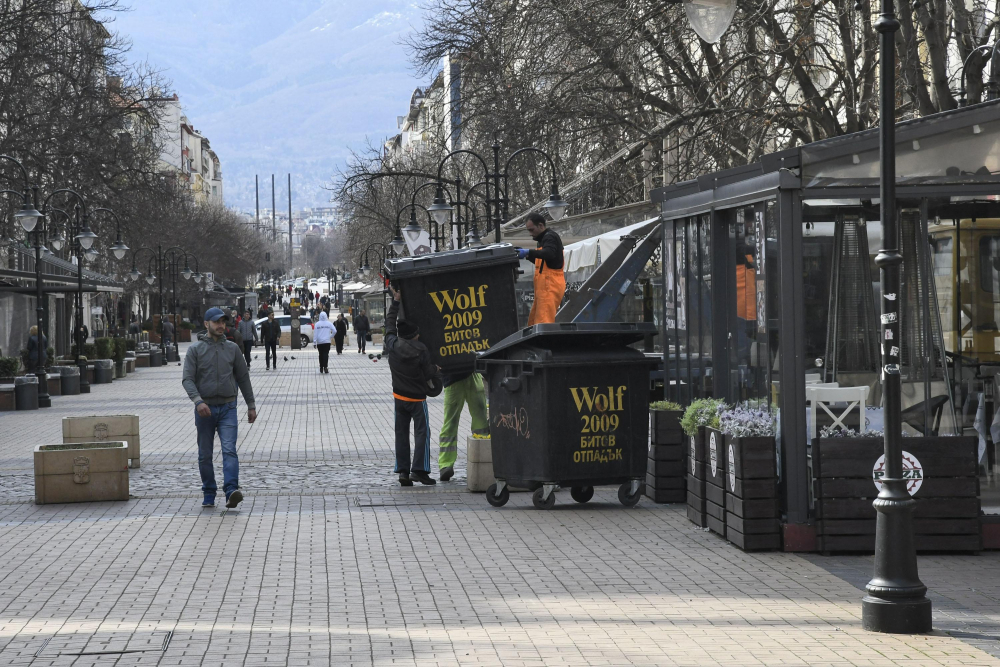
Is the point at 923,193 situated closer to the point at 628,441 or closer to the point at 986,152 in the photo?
the point at 986,152

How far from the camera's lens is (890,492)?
676cm

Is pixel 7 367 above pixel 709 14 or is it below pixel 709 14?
below

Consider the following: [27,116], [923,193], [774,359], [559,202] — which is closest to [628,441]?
[774,359]

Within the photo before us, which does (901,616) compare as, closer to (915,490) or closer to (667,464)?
(915,490)

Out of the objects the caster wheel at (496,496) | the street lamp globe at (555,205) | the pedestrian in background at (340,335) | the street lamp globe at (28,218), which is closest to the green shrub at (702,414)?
the caster wheel at (496,496)

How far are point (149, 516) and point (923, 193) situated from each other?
22.1 feet

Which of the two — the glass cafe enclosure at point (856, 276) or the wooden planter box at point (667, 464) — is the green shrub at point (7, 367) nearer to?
the wooden planter box at point (667, 464)

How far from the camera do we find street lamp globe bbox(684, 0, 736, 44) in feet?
34.4

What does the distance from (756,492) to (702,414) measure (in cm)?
124

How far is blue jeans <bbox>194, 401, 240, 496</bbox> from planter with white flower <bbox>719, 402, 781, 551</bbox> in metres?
4.58

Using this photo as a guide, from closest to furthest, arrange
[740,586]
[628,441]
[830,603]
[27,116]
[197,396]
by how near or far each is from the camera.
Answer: [830,603]
[740,586]
[628,441]
[197,396]
[27,116]

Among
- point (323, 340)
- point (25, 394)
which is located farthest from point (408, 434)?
point (323, 340)

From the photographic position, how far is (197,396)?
38.9ft

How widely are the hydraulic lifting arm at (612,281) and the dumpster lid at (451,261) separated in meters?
1.16
